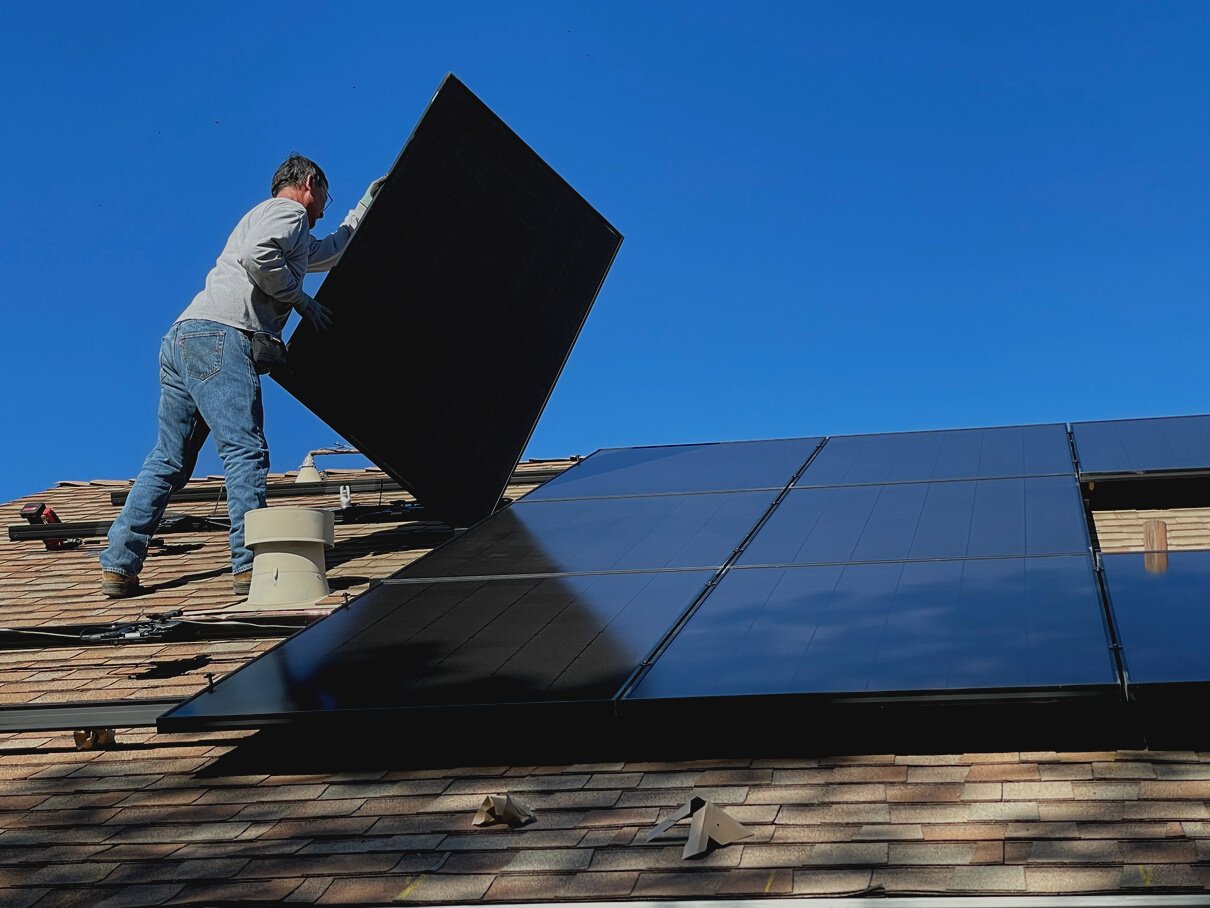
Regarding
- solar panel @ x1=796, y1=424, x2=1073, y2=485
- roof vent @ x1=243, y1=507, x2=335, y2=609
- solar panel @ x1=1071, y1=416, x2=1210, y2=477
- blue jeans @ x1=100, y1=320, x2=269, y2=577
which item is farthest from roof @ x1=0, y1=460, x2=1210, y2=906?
solar panel @ x1=1071, y1=416, x2=1210, y2=477

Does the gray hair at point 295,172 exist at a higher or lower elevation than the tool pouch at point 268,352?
higher

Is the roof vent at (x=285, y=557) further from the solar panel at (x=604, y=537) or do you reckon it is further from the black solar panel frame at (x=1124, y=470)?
the black solar panel frame at (x=1124, y=470)

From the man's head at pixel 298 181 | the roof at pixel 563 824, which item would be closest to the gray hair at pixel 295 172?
the man's head at pixel 298 181

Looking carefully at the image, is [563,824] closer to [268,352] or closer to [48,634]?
[48,634]

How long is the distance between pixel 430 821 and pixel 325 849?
321 mm

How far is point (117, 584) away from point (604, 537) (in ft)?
9.91

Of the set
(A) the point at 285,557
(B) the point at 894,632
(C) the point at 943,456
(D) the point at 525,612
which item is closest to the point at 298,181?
(A) the point at 285,557

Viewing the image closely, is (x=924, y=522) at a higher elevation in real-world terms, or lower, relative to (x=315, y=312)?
lower

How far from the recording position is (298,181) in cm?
791

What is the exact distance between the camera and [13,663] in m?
6.71

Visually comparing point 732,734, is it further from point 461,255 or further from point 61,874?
point 461,255

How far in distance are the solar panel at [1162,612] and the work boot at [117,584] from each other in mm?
5247

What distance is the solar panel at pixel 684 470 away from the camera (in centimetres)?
798

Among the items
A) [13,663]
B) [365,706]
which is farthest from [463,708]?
[13,663]
